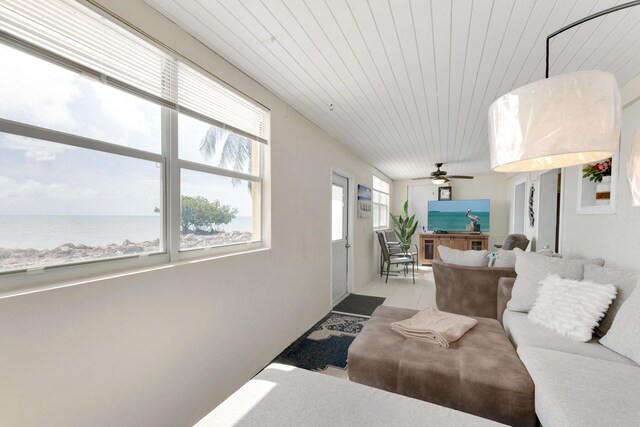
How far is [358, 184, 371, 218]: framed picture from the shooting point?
4.79 m

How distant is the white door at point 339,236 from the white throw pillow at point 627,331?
2.74 meters

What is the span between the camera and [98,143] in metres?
1.25

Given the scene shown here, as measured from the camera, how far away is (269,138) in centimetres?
238

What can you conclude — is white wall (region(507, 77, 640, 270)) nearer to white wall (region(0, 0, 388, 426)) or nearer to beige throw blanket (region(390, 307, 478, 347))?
beige throw blanket (region(390, 307, 478, 347))

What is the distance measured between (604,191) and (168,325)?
11.8ft

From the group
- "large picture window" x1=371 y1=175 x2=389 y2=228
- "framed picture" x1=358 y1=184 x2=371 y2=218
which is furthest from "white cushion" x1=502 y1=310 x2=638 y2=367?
"large picture window" x1=371 y1=175 x2=389 y2=228

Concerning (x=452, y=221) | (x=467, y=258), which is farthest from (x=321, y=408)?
(x=452, y=221)

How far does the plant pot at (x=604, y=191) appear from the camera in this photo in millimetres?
2369

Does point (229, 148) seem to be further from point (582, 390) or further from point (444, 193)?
point (444, 193)

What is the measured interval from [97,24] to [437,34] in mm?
1746

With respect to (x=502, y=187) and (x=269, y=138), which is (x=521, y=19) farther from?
(x=502, y=187)

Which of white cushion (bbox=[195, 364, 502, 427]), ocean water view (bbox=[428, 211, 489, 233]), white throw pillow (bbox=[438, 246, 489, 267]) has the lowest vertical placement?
white cushion (bbox=[195, 364, 502, 427])

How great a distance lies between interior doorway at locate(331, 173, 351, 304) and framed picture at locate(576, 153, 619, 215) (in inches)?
106

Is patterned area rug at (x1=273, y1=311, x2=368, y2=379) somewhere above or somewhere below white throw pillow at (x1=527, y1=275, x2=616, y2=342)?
below
